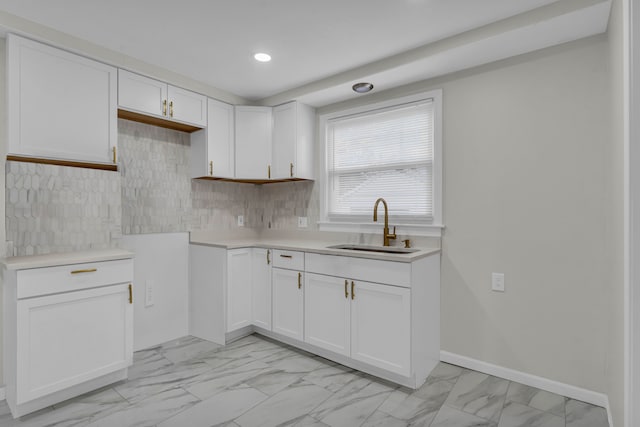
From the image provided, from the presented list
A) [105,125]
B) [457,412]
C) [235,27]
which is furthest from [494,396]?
[105,125]

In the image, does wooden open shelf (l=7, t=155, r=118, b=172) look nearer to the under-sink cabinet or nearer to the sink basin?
the under-sink cabinet

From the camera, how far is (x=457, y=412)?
6.53 ft

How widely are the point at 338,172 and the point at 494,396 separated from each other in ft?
7.22

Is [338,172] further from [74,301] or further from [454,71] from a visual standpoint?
[74,301]

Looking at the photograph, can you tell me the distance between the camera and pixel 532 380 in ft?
7.40

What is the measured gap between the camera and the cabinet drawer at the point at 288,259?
280cm

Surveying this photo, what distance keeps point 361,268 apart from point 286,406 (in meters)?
1.01

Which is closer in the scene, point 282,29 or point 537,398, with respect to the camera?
point 537,398

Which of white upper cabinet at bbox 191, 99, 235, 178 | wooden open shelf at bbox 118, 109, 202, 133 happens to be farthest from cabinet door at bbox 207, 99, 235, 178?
wooden open shelf at bbox 118, 109, 202, 133

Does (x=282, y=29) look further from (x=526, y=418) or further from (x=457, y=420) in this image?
(x=526, y=418)

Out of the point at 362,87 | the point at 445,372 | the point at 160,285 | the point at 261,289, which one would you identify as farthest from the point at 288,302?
the point at 362,87

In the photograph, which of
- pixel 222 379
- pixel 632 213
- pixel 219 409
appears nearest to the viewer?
pixel 632 213

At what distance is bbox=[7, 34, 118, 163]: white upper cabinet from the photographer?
6.86 ft

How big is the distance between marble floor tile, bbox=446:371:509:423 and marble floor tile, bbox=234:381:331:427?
0.83 m
